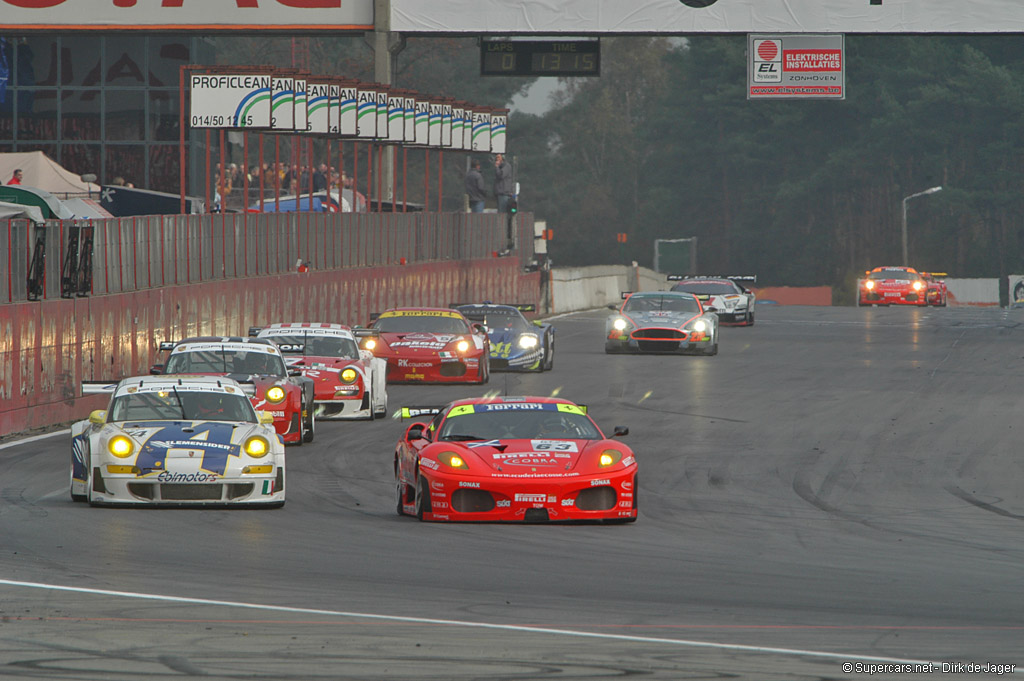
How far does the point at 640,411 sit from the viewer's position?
23953mm

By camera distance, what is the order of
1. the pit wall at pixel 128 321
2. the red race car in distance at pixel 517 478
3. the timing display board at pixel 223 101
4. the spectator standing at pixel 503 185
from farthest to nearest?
the spectator standing at pixel 503 185
the timing display board at pixel 223 101
the pit wall at pixel 128 321
the red race car in distance at pixel 517 478

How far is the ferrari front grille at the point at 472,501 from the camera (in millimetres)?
13492

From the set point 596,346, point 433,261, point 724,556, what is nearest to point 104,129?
point 433,261

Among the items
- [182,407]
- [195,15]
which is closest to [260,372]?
[182,407]

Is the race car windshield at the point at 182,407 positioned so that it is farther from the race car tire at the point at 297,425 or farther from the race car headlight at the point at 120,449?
the race car tire at the point at 297,425

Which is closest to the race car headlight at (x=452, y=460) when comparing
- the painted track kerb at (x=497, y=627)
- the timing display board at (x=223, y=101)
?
the painted track kerb at (x=497, y=627)

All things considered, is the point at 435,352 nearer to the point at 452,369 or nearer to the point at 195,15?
the point at 452,369

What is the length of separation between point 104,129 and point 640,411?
107 ft

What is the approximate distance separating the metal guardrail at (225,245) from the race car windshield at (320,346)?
8.87 feet

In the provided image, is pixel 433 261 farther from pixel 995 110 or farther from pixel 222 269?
Answer: pixel 995 110

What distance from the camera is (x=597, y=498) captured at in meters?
13.5

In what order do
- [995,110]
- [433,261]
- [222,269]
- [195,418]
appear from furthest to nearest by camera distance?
[995,110] < [433,261] < [222,269] < [195,418]

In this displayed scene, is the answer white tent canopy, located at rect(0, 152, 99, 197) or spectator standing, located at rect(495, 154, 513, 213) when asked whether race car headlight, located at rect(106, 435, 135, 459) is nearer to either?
white tent canopy, located at rect(0, 152, 99, 197)

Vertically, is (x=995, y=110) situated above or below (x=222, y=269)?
above
